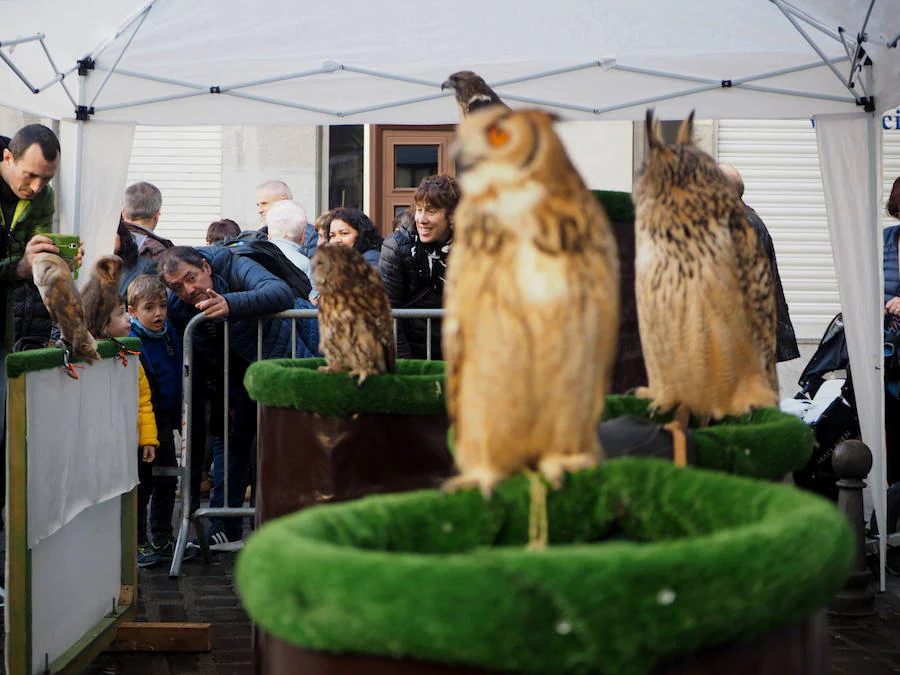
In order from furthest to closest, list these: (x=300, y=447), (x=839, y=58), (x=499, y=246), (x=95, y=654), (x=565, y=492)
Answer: (x=839, y=58), (x=95, y=654), (x=300, y=447), (x=565, y=492), (x=499, y=246)

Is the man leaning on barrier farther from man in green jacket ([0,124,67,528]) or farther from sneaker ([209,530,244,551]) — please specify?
man in green jacket ([0,124,67,528])

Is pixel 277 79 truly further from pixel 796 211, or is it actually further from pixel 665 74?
pixel 796 211

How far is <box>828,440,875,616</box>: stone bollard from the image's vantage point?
217 inches

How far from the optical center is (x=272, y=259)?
662 cm

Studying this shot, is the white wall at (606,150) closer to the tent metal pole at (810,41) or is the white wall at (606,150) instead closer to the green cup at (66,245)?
the tent metal pole at (810,41)

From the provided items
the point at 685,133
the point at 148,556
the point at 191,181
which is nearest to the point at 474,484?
the point at 685,133

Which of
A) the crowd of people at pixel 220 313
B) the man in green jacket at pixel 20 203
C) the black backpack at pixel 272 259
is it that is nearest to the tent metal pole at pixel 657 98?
the crowd of people at pixel 220 313

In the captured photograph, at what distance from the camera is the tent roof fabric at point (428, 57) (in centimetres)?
646

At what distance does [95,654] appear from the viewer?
4449 mm

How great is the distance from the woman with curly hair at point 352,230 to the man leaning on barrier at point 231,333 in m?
0.47

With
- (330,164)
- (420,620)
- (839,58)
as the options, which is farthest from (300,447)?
(330,164)

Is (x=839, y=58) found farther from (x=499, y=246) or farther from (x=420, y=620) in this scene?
(x=420, y=620)

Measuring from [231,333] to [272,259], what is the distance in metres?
0.52

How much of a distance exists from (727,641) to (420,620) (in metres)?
0.41
